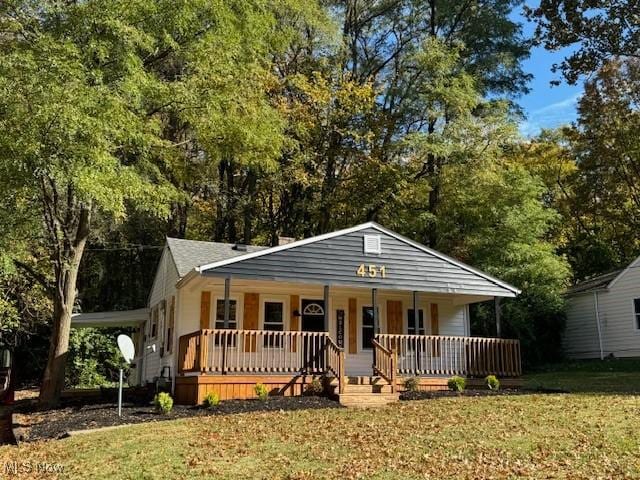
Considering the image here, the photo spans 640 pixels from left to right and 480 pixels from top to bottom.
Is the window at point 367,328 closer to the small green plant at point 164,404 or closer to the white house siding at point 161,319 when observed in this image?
the white house siding at point 161,319

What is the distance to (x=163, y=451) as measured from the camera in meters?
8.68

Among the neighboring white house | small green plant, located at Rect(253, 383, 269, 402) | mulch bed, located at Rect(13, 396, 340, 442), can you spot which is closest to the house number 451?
mulch bed, located at Rect(13, 396, 340, 442)

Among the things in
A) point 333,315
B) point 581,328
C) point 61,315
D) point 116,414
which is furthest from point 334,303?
point 581,328

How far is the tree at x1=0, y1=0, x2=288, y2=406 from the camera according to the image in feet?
39.2

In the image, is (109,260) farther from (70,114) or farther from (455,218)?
(70,114)

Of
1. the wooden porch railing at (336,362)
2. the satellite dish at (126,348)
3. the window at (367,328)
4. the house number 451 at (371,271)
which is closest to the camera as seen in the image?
the satellite dish at (126,348)

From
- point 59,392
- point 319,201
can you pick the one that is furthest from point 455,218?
point 59,392

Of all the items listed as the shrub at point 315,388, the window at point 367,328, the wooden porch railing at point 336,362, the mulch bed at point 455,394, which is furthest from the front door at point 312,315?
the mulch bed at point 455,394

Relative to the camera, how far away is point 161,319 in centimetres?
1925

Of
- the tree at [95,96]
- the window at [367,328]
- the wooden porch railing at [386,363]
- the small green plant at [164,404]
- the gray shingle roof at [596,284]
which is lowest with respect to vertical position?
the small green plant at [164,404]

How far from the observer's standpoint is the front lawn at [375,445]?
7.34m

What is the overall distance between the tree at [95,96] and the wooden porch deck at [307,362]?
3855mm

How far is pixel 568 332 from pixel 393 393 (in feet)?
44.8

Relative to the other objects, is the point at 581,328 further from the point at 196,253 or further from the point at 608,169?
the point at 196,253
